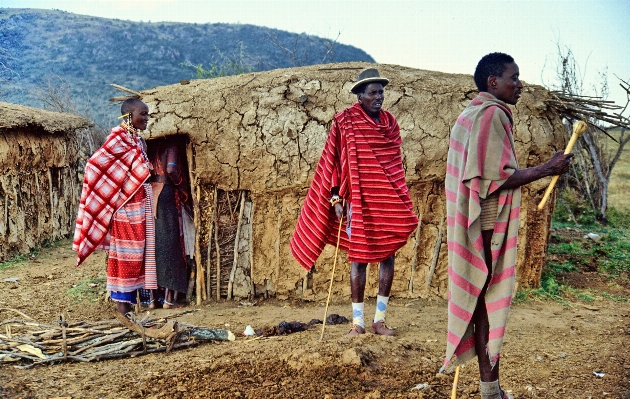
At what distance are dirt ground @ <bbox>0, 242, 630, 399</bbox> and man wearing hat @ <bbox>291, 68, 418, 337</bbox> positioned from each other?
55cm

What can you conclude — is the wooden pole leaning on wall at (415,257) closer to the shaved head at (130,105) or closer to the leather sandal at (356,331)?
the leather sandal at (356,331)

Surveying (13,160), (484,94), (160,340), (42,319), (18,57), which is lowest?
(42,319)

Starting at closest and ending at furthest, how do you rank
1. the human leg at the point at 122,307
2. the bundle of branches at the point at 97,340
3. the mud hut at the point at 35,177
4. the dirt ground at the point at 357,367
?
the dirt ground at the point at 357,367, the bundle of branches at the point at 97,340, the human leg at the point at 122,307, the mud hut at the point at 35,177

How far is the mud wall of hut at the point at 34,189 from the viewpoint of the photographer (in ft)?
27.7

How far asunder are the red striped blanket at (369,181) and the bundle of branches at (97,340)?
1.41 m

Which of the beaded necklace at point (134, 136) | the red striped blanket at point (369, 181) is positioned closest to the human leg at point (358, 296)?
the red striped blanket at point (369, 181)

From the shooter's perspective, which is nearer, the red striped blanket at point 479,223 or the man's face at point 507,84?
the red striped blanket at point 479,223

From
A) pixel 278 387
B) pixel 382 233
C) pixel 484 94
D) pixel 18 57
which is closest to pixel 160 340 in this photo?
pixel 278 387

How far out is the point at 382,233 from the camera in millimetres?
4457

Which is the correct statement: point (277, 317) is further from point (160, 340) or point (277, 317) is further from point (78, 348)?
point (78, 348)

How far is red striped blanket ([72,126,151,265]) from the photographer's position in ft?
17.4

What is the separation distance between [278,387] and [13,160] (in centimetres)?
693

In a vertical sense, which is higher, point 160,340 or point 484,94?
point 484,94

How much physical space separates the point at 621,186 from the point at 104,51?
31796 millimetres
